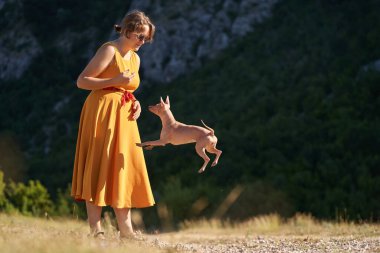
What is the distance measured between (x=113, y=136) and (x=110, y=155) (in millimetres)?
176

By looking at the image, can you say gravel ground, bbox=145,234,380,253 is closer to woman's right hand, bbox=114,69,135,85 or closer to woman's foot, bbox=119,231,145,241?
woman's foot, bbox=119,231,145,241

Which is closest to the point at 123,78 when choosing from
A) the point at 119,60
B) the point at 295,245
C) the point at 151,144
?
the point at 119,60

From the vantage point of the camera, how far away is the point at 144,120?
4131cm

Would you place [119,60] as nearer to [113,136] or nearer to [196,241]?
[113,136]

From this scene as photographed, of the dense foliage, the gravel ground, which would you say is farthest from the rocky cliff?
the gravel ground

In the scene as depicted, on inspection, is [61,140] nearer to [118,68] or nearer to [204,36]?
[204,36]

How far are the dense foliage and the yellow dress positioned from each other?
14.6 metres

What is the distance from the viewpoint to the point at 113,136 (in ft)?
21.8

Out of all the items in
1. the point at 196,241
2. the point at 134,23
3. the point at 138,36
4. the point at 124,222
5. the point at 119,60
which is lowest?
the point at 196,241

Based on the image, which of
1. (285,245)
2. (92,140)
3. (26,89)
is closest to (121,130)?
(92,140)

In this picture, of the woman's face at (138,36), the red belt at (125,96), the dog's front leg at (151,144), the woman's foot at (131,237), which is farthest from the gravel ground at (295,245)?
the woman's face at (138,36)

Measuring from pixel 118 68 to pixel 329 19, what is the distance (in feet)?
113

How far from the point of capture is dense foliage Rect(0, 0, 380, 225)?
2514cm

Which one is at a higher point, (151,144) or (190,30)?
(190,30)
